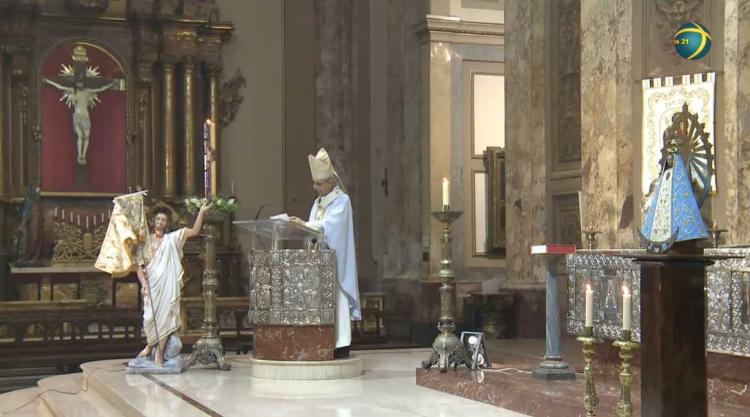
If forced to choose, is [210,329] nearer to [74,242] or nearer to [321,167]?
[321,167]

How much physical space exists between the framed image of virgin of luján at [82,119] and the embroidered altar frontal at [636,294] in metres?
11.0

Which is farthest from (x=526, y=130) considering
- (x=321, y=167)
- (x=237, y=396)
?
(x=237, y=396)

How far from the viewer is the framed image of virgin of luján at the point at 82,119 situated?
17797 mm

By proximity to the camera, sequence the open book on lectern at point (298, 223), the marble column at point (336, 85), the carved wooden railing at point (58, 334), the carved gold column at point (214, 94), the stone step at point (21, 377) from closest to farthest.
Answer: the open book on lectern at point (298, 223) < the stone step at point (21, 377) < the carved wooden railing at point (58, 334) < the carved gold column at point (214, 94) < the marble column at point (336, 85)

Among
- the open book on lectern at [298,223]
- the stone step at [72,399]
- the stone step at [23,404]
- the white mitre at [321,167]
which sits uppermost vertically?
the white mitre at [321,167]

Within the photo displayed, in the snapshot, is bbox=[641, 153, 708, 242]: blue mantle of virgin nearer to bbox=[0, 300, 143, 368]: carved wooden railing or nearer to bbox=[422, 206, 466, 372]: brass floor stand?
bbox=[422, 206, 466, 372]: brass floor stand

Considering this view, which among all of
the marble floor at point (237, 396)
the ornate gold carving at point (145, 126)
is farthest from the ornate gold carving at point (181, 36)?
the marble floor at point (237, 396)

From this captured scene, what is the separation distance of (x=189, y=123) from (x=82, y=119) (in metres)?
1.69

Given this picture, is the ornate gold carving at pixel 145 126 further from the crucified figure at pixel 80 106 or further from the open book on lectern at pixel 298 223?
the open book on lectern at pixel 298 223

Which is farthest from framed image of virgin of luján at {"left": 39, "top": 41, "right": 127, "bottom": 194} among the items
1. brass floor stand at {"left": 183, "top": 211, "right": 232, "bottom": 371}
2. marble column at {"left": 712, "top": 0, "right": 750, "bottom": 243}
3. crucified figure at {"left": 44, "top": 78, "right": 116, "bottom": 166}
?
marble column at {"left": 712, "top": 0, "right": 750, "bottom": 243}

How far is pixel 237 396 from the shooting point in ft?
27.3

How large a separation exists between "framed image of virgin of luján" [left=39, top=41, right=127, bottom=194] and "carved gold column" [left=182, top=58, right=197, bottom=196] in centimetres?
99

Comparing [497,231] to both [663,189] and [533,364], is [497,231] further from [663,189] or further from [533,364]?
[663,189]

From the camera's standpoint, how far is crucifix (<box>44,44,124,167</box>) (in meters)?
17.8
